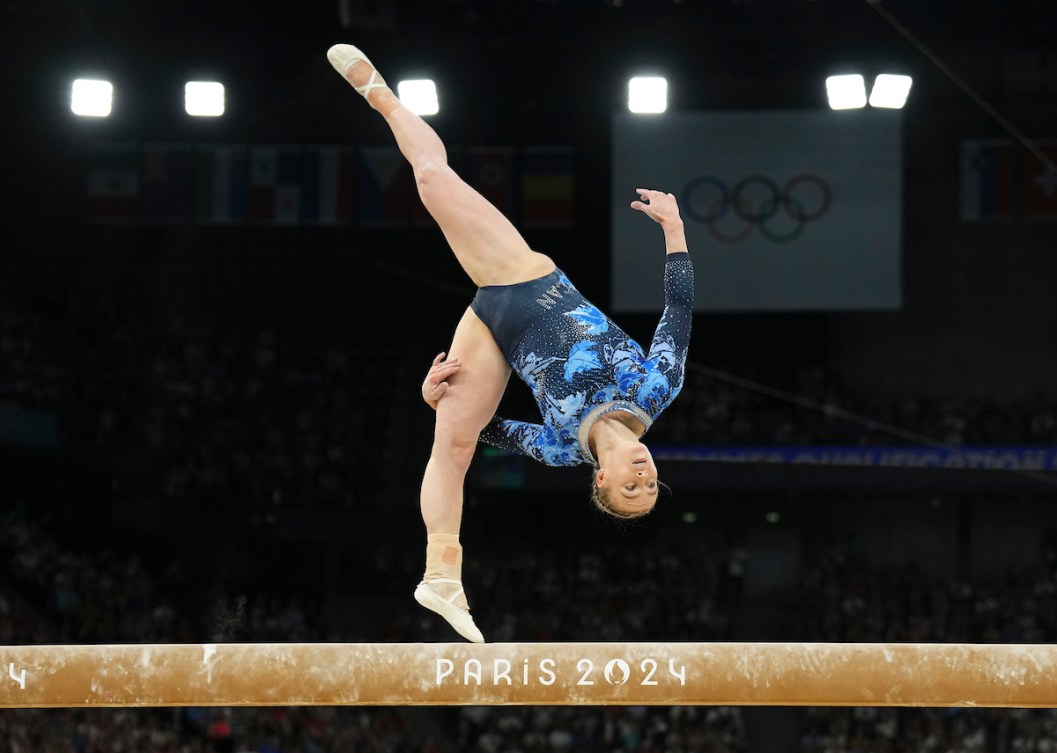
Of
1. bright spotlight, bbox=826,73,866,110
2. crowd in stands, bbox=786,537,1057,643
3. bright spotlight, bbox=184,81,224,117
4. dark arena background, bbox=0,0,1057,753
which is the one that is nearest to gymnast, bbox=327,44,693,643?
bright spotlight, bbox=184,81,224,117

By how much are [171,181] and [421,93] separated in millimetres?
7083

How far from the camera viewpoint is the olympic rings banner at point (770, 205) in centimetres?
1966

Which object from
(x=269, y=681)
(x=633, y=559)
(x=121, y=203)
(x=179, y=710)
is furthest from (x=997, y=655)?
(x=121, y=203)

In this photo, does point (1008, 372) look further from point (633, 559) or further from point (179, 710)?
point (179, 710)

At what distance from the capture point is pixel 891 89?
49.7 ft

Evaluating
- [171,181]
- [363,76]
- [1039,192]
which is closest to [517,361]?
[363,76]

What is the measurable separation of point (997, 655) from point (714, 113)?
14.1 m

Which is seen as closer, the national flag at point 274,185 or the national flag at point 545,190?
the national flag at point 274,185

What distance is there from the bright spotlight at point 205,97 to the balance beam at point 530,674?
8.71m

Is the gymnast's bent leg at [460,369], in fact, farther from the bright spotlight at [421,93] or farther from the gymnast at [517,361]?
the bright spotlight at [421,93]

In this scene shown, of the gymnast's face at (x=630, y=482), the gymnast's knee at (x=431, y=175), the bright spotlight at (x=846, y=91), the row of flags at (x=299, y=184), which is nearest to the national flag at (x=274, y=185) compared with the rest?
the row of flags at (x=299, y=184)

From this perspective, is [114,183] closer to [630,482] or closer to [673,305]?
[673,305]

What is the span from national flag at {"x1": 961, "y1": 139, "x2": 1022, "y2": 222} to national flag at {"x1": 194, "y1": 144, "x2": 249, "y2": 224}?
10319 millimetres

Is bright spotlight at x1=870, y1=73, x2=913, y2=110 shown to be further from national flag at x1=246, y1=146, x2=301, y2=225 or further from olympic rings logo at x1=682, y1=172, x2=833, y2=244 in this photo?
national flag at x1=246, y1=146, x2=301, y2=225
